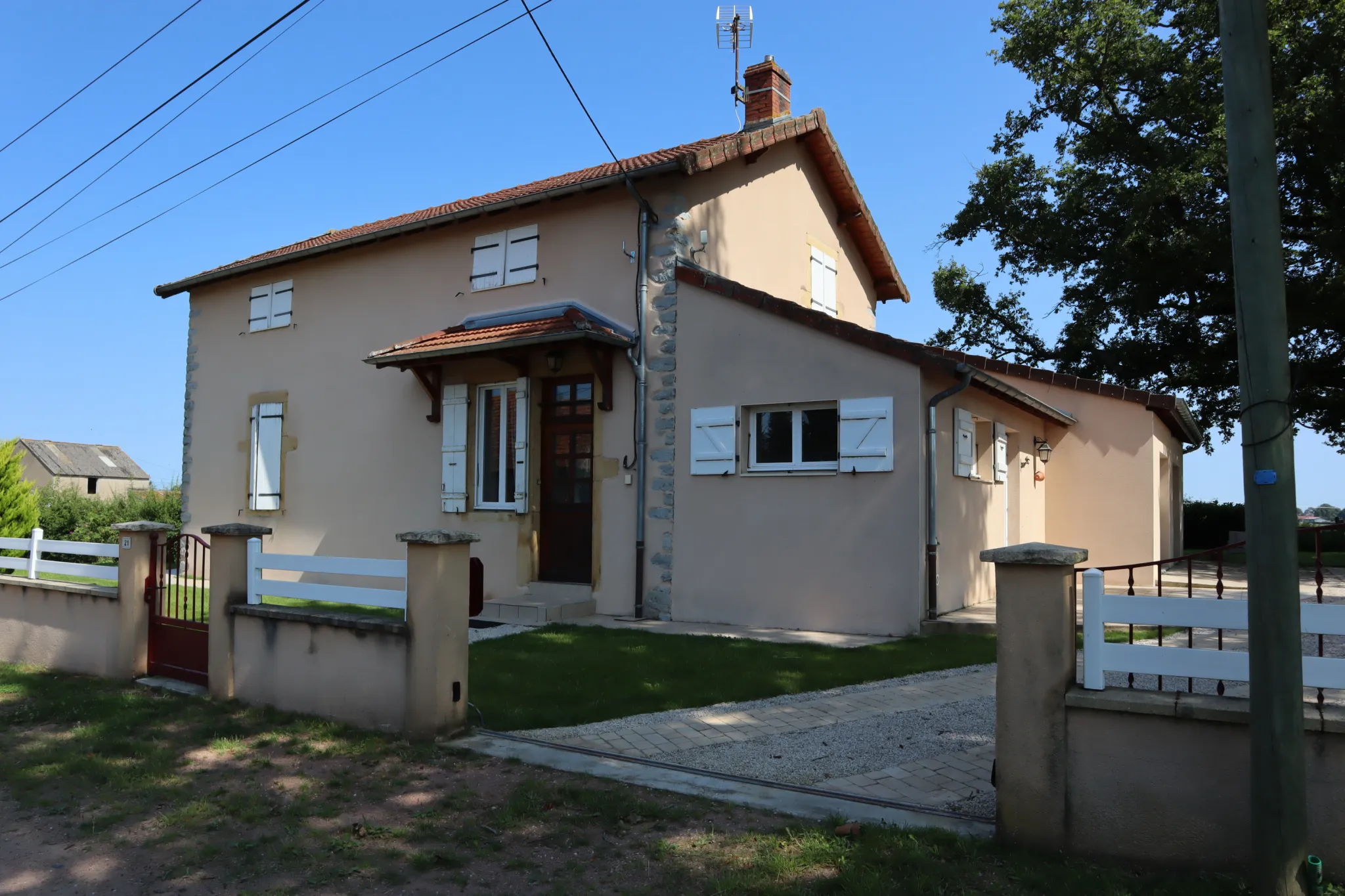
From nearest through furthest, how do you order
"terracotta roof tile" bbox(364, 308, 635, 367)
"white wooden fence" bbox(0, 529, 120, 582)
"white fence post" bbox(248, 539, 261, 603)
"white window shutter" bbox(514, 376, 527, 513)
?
1. "white fence post" bbox(248, 539, 261, 603)
2. "white wooden fence" bbox(0, 529, 120, 582)
3. "terracotta roof tile" bbox(364, 308, 635, 367)
4. "white window shutter" bbox(514, 376, 527, 513)

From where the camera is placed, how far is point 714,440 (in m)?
9.92

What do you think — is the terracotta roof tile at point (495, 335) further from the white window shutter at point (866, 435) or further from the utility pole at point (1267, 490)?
the utility pole at point (1267, 490)

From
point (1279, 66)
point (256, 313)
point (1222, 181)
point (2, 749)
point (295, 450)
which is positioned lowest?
point (2, 749)

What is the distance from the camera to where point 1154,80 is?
19359 millimetres

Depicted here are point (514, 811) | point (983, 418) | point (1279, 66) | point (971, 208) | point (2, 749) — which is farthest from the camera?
point (971, 208)

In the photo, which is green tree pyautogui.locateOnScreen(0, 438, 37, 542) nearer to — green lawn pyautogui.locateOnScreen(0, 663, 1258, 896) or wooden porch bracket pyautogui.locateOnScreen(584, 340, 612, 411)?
wooden porch bracket pyautogui.locateOnScreen(584, 340, 612, 411)

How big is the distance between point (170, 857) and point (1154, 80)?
21.9 m

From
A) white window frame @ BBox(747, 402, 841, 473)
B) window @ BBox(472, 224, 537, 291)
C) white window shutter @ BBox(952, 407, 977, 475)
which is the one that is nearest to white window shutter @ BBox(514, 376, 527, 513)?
window @ BBox(472, 224, 537, 291)

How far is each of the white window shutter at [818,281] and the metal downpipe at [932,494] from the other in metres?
4.44

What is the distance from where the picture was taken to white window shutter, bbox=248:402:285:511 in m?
13.9

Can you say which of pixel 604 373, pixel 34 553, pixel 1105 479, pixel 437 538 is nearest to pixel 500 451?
pixel 604 373

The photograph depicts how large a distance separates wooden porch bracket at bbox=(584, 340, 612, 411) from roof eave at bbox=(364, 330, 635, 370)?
187 millimetres

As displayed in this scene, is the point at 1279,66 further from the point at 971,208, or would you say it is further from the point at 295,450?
the point at 295,450

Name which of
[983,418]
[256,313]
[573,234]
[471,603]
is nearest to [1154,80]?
[983,418]
